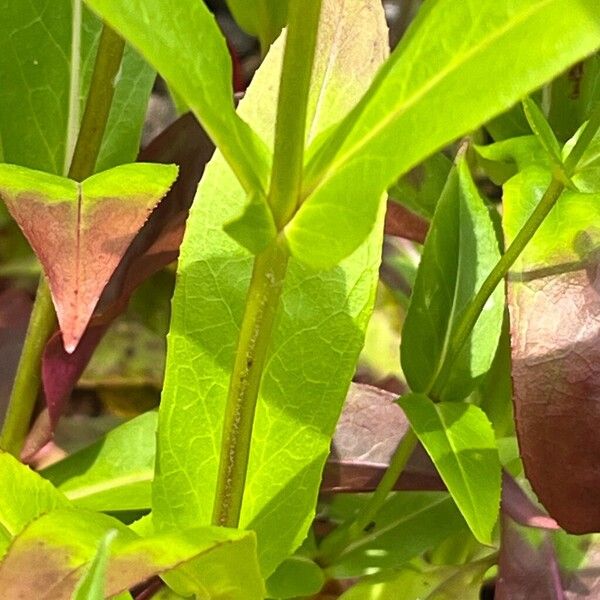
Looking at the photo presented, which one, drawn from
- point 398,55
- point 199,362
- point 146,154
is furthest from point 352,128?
point 146,154

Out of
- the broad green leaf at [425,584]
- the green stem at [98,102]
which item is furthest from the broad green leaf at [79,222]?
the broad green leaf at [425,584]

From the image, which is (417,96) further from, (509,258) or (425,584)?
(425,584)

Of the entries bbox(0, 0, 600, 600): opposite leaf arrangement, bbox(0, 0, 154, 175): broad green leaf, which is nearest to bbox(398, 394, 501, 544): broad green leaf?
bbox(0, 0, 600, 600): opposite leaf arrangement

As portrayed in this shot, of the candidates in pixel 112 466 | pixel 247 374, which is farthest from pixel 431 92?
pixel 112 466

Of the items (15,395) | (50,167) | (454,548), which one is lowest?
(454,548)

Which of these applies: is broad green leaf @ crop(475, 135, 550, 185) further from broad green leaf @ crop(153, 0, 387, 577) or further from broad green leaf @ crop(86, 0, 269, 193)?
broad green leaf @ crop(86, 0, 269, 193)

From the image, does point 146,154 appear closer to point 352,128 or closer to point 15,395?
point 15,395

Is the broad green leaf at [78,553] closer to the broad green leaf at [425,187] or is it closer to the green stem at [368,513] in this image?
the green stem at [368,513]

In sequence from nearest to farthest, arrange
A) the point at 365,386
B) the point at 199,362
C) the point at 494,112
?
1. the point at 494,112
2. the point at 199,362
3. the point at 365,386
